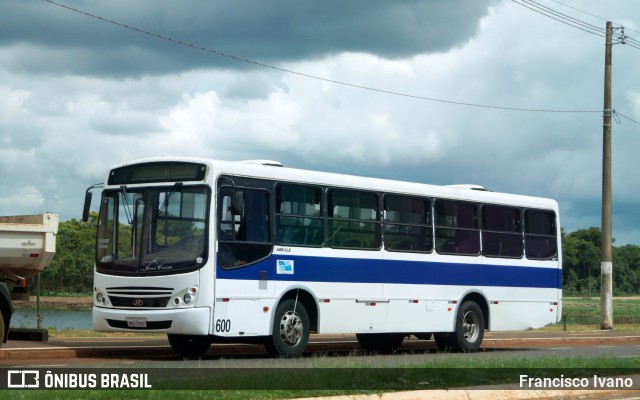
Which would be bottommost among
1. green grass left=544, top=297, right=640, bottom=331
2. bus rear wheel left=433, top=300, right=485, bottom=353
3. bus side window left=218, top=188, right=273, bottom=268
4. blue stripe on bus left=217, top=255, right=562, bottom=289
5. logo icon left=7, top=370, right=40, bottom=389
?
green grass left=544, top=297, right=640, bottom=331

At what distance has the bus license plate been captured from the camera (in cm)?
1826

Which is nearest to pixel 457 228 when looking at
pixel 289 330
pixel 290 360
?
pixel 289 330

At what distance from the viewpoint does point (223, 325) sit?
18.2 metres

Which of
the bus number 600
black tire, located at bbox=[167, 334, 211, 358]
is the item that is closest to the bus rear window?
black tire, located at bbox=[167, 334, 211, 358]

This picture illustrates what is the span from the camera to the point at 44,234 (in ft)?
53.2

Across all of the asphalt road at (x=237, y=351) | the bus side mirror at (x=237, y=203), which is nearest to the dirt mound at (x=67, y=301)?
the asphalt road at (x=237, y=351)

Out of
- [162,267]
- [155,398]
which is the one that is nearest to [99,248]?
[162,267]

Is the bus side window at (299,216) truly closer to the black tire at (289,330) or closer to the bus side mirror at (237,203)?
the bus side mirror at (237,203)

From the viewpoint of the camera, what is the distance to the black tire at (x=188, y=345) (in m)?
20.1

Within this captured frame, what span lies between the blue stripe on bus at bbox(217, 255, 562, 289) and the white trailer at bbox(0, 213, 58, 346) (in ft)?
10.1

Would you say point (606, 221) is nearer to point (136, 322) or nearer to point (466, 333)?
point (466, 333)

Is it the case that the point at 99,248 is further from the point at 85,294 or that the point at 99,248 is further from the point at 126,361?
the point at 85,294

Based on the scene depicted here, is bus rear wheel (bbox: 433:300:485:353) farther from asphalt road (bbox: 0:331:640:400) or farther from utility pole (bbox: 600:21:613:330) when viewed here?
utility pole (bbox: 600:21:613:330)

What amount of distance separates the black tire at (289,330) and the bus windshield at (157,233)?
1.96 meters
